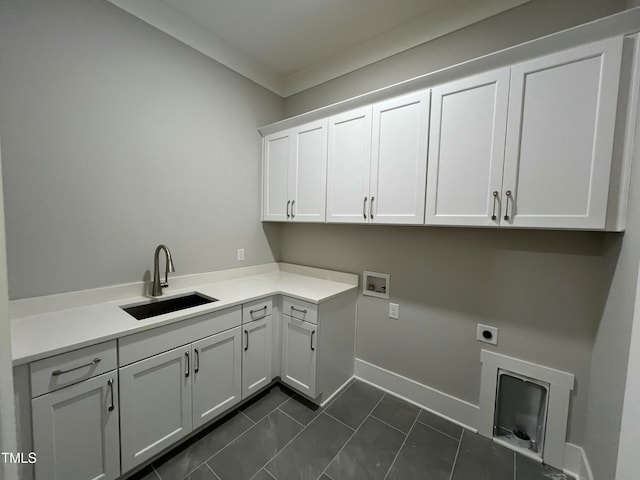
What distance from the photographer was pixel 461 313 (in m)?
1.82

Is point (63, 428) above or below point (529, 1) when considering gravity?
below

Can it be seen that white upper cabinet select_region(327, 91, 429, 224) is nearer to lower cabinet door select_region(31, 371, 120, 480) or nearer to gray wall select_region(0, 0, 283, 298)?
gray wall select_region(0, 0, 283, 298)

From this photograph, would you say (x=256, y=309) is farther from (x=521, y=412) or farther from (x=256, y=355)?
(x=521, y=412)

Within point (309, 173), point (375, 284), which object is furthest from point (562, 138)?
point (309, 173)

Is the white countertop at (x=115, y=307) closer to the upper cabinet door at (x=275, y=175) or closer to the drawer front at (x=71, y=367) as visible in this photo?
the drawer front at (x=71, y=367)

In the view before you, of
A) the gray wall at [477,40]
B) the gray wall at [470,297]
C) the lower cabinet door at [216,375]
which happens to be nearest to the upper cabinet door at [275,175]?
the gray wall at [470,297]

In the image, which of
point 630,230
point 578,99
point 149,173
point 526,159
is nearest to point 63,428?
point 149,173

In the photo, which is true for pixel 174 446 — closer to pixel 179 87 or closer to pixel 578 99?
pixel 179 87

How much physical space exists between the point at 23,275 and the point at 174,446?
129cm

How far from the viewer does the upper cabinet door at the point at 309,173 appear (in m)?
2.14

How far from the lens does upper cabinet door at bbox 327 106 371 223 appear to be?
1.89m

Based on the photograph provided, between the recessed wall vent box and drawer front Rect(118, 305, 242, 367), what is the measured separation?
1067 millimetres

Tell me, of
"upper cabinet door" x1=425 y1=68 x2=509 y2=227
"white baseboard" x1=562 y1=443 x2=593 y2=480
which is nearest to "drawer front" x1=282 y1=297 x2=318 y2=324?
"upper cabinet door" x1=425 y1=68 x2=509 y2=227

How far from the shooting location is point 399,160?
1740 mm
